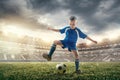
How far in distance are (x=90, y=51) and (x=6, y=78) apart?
199ft

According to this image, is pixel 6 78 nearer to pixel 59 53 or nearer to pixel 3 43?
pixel 3 43

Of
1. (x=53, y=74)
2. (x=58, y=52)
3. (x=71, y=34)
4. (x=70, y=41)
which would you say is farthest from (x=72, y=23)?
(x=58, y=52)

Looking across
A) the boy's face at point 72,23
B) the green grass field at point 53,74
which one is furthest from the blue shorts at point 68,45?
the green grass field at point 53,74

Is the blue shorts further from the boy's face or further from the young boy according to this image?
the boy's face

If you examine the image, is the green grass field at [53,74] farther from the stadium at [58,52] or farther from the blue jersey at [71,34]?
the stadium at [58,52]

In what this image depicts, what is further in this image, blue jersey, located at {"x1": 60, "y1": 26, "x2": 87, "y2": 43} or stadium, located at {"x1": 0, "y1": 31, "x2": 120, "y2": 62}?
stadium, located at {"x1": 0, "y1": 31, "x2": 120, "y2": 62}

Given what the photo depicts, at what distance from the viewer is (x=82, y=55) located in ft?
220

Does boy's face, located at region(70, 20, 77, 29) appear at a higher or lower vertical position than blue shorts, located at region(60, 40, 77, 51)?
higher

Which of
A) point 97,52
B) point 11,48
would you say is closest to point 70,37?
point 11,48

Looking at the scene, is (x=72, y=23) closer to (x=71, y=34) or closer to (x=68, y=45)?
(x=71, y=34)

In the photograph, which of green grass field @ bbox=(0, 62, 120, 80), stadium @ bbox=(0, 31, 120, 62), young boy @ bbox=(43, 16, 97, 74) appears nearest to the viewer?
green grass field @ bbox=(0, 62, 120, 80)

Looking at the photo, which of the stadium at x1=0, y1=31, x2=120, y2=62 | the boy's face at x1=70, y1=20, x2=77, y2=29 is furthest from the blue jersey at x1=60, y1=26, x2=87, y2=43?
the stadium at x1=0, y1=31, x2=120, y2=62

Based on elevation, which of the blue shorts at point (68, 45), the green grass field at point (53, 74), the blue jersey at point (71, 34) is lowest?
the green grass field at point (53, 74)

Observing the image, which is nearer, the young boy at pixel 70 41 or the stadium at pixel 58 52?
the young boy at pixel 70 41
